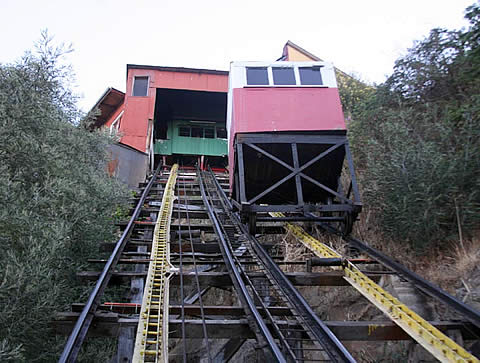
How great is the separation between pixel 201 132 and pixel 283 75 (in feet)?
38.1

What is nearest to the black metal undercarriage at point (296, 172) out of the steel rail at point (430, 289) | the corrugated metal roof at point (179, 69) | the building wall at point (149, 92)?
the steel rail at point (430, 289)

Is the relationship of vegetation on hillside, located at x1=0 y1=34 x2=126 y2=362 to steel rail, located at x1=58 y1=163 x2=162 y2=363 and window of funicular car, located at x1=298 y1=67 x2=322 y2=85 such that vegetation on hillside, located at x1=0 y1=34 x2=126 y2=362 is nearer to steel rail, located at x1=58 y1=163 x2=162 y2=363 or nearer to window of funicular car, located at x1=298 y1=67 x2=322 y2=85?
steel rail, located at x1=58 y1=163 x2=162 y2=363

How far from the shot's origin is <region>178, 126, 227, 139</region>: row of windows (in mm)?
17516

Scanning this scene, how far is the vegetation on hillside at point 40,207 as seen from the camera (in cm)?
311

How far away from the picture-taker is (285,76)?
6434mm

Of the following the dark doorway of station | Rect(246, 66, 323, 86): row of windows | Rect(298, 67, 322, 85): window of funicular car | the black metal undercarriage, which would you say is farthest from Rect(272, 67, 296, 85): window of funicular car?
the dark doorway of station

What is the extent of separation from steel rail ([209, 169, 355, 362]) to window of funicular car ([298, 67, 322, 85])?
323 cm

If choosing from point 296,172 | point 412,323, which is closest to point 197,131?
point 296,172

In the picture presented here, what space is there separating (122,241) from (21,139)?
1.77 m

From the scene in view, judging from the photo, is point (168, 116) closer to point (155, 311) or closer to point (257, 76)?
point (257, 76)

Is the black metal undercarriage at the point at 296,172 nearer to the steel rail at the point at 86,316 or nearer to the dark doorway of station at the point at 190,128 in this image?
the steel rail at the point at 86,316

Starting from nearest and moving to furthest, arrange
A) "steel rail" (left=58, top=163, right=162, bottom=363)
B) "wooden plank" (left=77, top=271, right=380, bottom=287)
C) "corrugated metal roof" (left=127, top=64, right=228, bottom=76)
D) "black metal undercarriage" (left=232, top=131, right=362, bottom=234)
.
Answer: "steel rail" (left=58, top=163, right=162, bottom=363), "wooden plank" (left=77, top=271, right=380, bottom=287), "black metal undercarriage" (left=232, top=131, right=362, bottom=234), "corrugated metal roof" (left=127, top=64, right=228, bottom=76)

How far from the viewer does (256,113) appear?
238 inches

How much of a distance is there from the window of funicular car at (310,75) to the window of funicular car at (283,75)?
16cm
